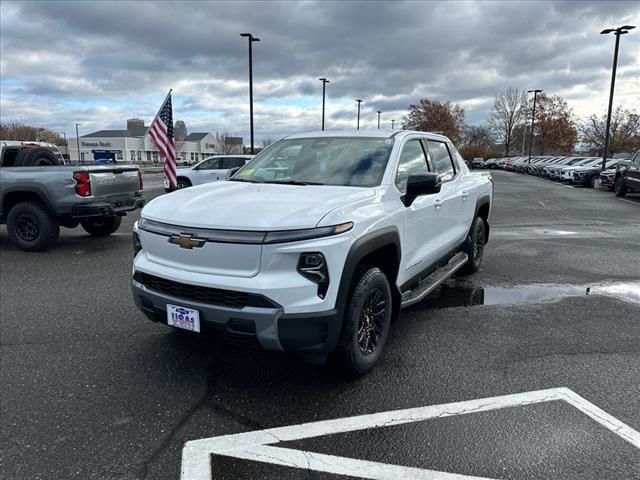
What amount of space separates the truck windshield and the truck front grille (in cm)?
138

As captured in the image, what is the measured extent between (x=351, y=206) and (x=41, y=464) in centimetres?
236

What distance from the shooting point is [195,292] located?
3.12 meters

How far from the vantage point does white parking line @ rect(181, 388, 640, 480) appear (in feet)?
8.25

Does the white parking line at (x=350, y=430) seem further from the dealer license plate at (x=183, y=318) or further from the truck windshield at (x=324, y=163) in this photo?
the truck windshield at (x=324, y=163)

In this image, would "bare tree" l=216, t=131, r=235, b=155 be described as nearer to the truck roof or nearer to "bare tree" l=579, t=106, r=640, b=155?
"bare tree" l=579, t=106, r=640, b=155

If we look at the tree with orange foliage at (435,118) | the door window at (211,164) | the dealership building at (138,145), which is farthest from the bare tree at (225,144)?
the door window at (211,164)

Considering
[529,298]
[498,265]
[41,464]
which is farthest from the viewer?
[498,265]

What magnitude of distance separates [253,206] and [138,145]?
93.6 metres

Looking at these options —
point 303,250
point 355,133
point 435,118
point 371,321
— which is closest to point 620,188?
point 355,133

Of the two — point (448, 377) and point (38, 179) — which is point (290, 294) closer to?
point (448, 377)

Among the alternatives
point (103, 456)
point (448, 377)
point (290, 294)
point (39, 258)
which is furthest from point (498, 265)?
point (39, 258)

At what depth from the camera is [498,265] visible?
7.28 meters

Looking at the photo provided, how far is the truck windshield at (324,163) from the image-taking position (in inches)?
157

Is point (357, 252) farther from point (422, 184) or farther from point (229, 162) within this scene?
point (229, 162)
